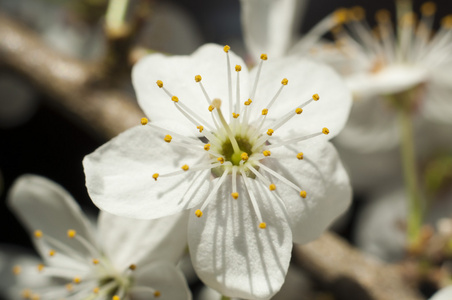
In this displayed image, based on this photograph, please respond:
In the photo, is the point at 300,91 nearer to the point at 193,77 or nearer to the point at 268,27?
the point at 193,77

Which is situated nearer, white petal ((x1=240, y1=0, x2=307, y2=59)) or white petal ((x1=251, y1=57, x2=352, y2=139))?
white petal ((x1=251, y1=57, x2=352, y2=139))

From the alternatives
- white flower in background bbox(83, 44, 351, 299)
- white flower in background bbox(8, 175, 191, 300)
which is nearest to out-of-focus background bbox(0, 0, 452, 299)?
white flower in background bbox(8, 175, 191, 300)

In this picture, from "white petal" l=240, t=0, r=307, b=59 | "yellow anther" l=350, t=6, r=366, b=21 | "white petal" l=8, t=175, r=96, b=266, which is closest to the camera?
"white petal" l=8, t=175, r=96, b=266

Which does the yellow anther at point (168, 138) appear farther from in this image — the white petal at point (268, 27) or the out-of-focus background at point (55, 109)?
the out-of-focus background at point (55, 109)

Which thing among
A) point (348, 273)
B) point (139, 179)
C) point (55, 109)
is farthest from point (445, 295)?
point (55, 109)

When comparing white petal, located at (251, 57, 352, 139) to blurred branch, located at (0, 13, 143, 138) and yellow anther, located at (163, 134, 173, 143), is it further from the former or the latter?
blurred branch, located at (0, 13, 143, 138)

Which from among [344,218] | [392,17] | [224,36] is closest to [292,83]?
[344,218]
